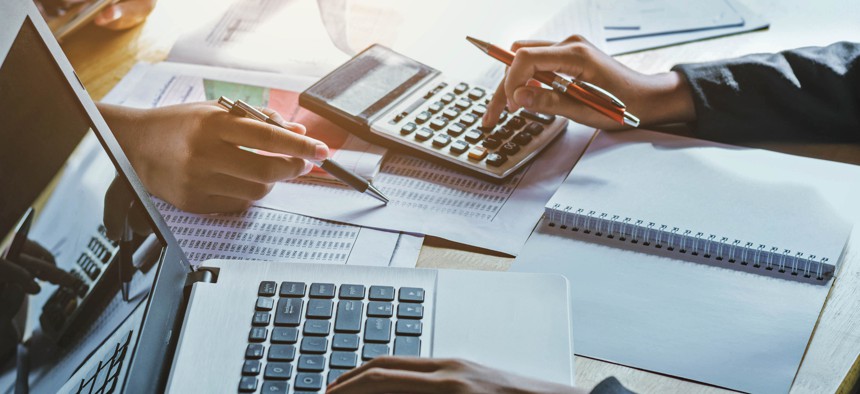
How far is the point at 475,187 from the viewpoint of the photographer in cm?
78

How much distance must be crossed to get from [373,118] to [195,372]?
36cm

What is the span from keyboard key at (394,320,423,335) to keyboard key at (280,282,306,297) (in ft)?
0.26

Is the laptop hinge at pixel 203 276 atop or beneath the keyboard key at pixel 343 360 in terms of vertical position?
beneath

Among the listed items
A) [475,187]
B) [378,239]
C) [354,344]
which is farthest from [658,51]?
[354,344]

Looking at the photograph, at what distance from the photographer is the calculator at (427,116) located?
2.60ft

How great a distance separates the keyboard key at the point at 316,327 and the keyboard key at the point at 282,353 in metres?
0.02

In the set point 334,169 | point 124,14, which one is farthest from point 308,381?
point 124,14

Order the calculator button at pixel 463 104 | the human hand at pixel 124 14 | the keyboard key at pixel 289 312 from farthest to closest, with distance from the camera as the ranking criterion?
the human hand at pixel 124 14, the calculator button at pixel 463 104, the keyboard key at pixel 289 312

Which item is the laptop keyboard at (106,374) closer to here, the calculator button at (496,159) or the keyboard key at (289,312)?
the keyboard key at (289,312)

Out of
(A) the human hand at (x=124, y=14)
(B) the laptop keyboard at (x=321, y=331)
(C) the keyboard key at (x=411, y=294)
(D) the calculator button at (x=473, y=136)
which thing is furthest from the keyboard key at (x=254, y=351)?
(A) the human hand at (x=124, y=14)

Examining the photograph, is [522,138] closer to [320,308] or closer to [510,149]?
[510,149]

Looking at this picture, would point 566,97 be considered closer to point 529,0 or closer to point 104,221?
point 529,0

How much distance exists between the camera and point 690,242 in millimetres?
658

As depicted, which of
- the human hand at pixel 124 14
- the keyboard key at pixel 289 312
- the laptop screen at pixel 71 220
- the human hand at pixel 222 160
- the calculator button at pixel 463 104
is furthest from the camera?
the human hand at pixel 124 14
